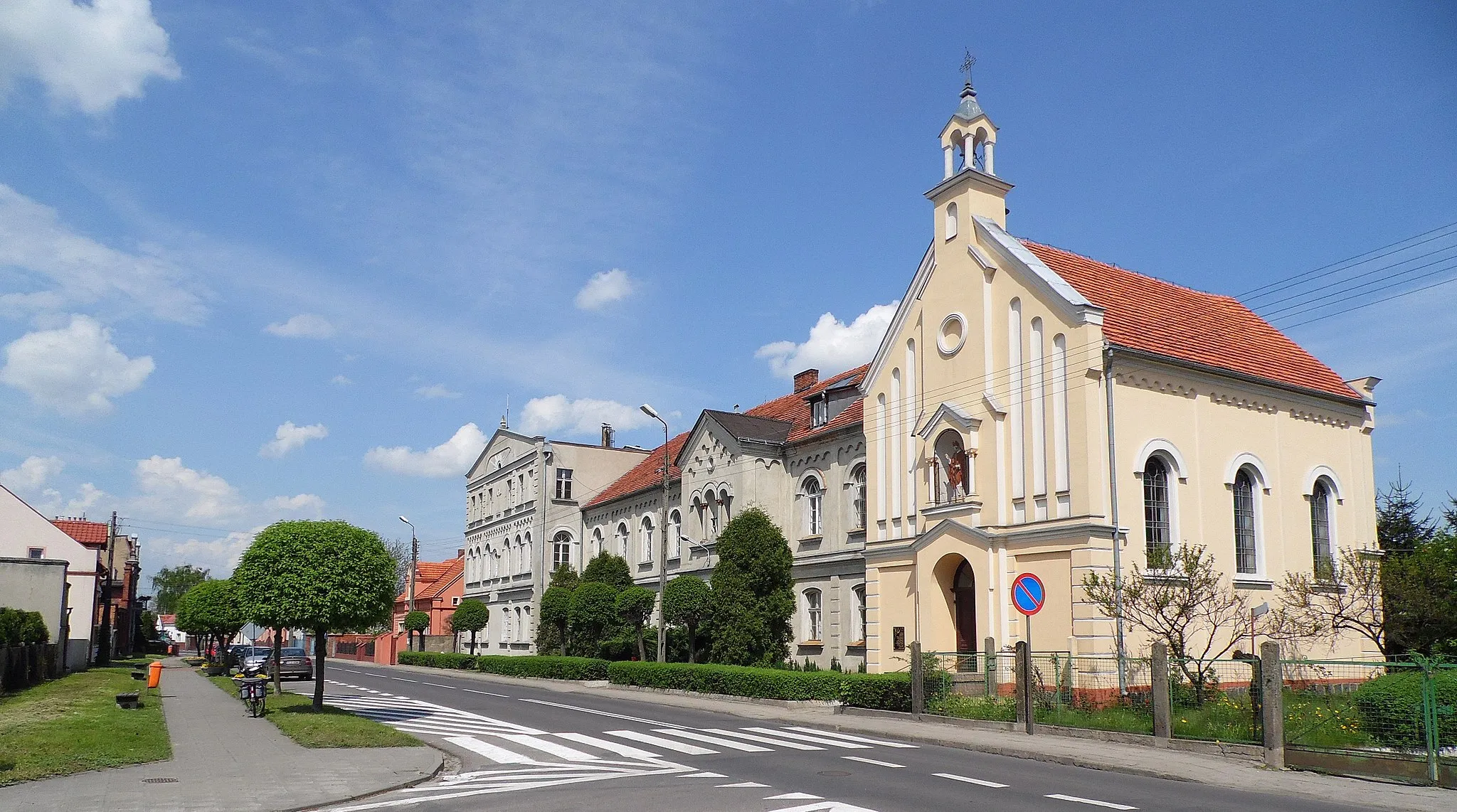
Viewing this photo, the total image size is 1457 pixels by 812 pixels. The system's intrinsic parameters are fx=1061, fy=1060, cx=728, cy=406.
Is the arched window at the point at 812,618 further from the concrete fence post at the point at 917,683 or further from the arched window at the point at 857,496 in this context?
the concrete fence post at the point at 917,683

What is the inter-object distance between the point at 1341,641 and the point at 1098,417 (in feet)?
32.7

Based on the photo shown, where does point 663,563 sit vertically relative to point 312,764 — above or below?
above

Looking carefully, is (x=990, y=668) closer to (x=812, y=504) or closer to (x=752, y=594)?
(x=752, y=594)

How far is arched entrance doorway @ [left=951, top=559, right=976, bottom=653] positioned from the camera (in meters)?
26.2

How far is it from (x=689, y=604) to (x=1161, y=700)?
17.0m

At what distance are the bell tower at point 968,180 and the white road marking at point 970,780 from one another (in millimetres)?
16377

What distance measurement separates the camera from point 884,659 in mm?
27484

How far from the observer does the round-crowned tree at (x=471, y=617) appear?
5231 cm

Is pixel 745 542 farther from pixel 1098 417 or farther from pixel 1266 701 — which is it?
pixel 1266 701

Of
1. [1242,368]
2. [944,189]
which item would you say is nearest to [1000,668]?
[1242,368]

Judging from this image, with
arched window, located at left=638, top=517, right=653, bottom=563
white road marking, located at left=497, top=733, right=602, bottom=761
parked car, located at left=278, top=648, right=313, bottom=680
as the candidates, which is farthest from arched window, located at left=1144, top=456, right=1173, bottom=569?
parked car, located at left=278, top=648, right=313, bottom=680

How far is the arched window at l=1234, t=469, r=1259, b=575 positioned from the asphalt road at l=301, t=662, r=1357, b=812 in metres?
10.6

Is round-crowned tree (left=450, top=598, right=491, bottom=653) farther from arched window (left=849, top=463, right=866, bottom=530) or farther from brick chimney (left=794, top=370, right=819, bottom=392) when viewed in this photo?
arched window (left=849, top=463, right=866, bottom=530)

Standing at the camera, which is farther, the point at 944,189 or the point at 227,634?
the point at 227,634
